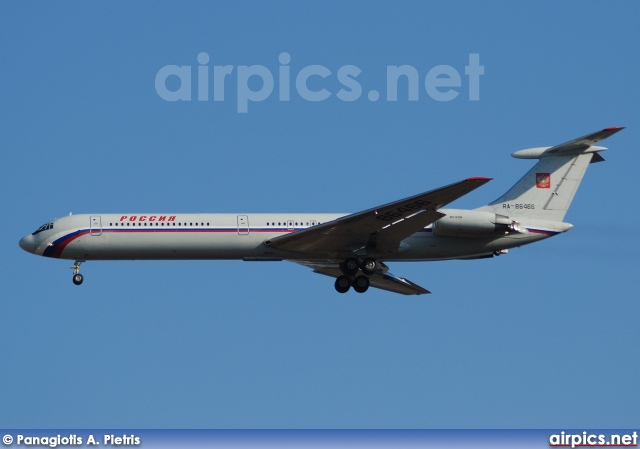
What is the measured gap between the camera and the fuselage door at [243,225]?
4097cm

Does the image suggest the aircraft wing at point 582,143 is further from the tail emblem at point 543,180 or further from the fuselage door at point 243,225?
the fuselage door at point 243,225

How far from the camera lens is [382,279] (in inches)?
1772

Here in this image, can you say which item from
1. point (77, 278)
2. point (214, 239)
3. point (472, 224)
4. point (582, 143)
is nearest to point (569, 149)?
point (582, 143)

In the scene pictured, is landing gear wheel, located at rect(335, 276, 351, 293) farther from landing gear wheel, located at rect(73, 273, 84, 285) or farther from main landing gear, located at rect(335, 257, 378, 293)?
landing gear wheel, located at rect(73, 273, 84, 285)

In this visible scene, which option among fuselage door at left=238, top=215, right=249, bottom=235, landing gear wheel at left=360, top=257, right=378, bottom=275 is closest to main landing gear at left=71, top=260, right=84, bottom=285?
fuselage door at left=238, top=215, right=249, bottom=235

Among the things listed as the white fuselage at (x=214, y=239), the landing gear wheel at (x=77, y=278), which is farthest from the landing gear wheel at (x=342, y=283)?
the landing gear wheel at (x=77, y=278)

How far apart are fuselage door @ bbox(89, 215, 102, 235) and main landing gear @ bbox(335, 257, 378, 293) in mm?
8249

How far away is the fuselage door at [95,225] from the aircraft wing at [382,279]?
6.91m

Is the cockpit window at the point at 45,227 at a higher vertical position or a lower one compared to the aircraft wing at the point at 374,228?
higher

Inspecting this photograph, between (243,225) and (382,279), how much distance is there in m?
6.58

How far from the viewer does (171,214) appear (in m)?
41.5

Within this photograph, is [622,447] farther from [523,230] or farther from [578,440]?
[523,230]

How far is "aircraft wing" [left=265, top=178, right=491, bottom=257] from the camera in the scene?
38312mm

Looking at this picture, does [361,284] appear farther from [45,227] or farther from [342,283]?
[45,227]
